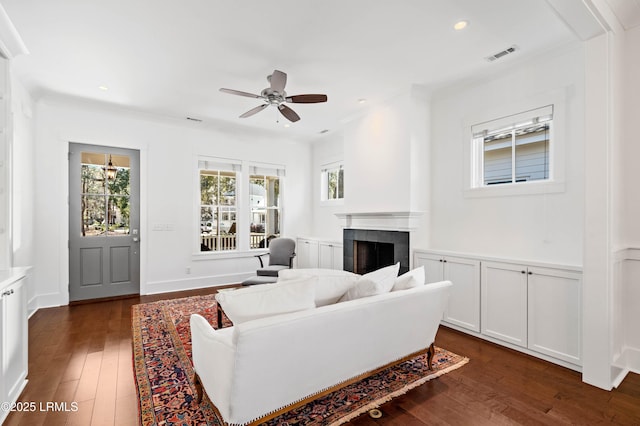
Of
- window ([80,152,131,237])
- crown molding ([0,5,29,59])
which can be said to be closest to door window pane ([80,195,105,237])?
window ([80,152,131,237])

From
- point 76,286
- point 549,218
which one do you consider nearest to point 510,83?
point 549,218

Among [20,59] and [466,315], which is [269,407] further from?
[20,59]

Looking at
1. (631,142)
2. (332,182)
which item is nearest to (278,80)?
(631,142)

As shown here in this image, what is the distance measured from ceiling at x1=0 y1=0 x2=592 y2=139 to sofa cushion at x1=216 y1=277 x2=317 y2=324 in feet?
7.11

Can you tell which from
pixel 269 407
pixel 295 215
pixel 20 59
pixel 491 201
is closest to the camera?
pixel 269 407

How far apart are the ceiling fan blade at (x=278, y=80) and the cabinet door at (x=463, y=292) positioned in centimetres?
268

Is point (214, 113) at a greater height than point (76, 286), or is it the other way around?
point (214, 113)

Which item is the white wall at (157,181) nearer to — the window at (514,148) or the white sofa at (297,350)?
the white sofa at (297,350)

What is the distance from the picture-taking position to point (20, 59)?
329cm

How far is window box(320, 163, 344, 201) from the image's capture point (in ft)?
20.5

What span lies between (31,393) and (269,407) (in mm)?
1947

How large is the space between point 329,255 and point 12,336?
4.21m

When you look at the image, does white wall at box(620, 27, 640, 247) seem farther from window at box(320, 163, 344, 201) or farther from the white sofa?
window at box(320, 163, 344, 201)

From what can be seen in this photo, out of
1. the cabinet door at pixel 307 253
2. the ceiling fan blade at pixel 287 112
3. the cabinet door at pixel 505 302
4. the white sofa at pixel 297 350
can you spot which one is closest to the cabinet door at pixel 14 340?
the white sofa at pixel 297 350
